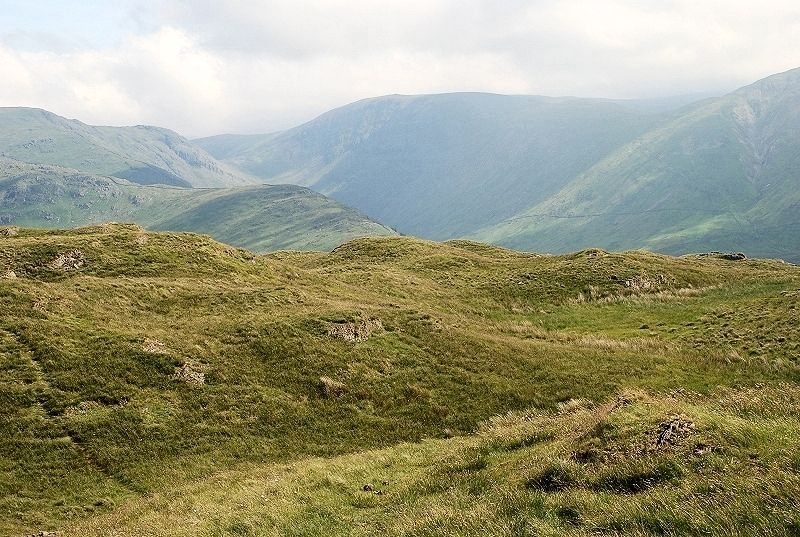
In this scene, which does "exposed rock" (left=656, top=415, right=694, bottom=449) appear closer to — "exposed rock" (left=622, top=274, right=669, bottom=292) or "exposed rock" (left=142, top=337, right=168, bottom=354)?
"exposed rock" (left=142, top=337, right=168, bottom=354)

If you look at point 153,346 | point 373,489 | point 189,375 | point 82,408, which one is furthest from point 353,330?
point 373,489

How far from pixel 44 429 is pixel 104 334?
29.8 feet

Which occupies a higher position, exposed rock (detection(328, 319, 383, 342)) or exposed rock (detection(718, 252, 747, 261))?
exposed rock (detection(328, 319, 383, 342))

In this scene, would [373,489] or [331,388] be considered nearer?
[373,489]

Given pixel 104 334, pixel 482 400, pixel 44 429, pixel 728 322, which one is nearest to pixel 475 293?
pixel 728 322

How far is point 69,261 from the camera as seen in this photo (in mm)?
49438

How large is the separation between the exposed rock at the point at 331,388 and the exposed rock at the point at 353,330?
18.3 feet

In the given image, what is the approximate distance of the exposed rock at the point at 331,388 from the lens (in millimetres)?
32062

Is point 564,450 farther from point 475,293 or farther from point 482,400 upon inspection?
point 475,293

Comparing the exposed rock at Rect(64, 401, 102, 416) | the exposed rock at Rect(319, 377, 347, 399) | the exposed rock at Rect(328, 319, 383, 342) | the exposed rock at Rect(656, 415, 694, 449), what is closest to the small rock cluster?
the exposed rock at Rect(656, 415, 694, 449)

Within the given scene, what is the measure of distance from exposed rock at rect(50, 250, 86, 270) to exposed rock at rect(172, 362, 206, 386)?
82.6 feet

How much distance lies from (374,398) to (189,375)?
11.7 meters

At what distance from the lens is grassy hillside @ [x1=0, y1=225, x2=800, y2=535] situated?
1322 cm

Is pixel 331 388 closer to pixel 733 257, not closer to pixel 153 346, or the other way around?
pixel 153 346
